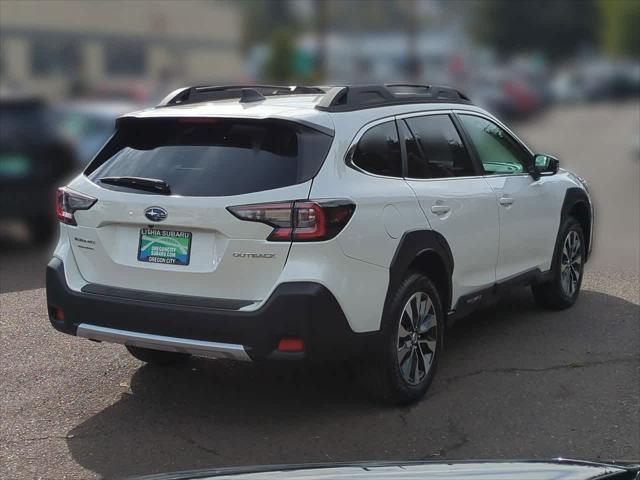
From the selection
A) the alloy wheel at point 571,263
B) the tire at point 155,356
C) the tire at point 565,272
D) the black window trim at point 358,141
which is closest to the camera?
the black window trim at point 358,141

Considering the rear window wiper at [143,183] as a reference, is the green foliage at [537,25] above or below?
below

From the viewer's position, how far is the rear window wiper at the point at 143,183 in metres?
5.04

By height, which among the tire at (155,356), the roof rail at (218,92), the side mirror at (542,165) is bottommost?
the tire at (155,356)

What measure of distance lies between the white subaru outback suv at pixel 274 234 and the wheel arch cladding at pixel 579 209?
156 cm

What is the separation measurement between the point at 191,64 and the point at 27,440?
3526cm

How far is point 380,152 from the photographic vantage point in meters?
5.51

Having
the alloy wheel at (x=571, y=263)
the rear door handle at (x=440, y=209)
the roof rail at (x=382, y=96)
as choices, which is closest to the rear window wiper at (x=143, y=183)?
the roof rail at (x=382, y=96)

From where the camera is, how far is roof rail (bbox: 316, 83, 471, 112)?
17.7ft

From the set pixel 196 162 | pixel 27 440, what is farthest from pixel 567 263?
pixel 27 440

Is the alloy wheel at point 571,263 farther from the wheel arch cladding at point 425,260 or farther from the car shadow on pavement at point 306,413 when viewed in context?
the wheel arch cladding at point 425,260

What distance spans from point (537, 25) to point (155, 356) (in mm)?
70876

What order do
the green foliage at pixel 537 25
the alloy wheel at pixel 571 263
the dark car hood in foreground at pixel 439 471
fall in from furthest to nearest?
the green foliage at pixel 537 25 < the alloy wheel at pixel 571 263 < the dark car hood in foreground at pixel 439 471

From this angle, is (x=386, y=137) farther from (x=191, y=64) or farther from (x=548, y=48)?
(x=548, y=48)

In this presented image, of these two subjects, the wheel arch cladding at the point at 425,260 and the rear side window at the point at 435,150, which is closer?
the wheel arch cladding at the point at 425,260
